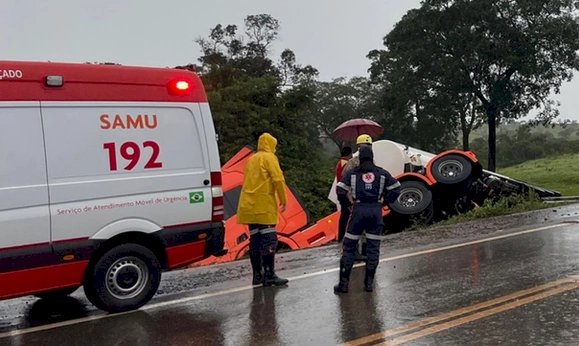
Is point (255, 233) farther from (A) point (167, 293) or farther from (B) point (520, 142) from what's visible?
(B) point (520, 142)

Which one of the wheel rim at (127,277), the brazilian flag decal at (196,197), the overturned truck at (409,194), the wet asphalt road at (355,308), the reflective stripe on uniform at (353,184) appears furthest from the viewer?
the overturned truck at (409,194)

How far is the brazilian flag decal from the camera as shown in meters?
6.86

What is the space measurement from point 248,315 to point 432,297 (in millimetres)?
1829

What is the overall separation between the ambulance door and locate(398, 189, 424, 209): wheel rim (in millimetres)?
8755

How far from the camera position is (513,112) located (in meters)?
32.5

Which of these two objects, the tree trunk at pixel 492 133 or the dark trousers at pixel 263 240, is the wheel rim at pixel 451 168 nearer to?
the dark trousers at pixel 263 240

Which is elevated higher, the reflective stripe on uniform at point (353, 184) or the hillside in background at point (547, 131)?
the hillside in background at point (547, 131)

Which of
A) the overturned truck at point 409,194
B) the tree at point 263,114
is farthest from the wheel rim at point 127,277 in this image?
the tree at point 263,114

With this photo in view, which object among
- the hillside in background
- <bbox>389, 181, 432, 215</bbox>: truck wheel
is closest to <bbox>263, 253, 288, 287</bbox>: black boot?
<bbox>389, 181, 432, 215</bbox>: truck wheel

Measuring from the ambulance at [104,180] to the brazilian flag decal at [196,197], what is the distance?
0.08 feet

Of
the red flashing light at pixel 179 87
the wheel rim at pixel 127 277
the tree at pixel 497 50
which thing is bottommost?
the wheel rim at pixel 127 277

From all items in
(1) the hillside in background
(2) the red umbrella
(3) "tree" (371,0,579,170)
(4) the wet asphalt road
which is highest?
(3) "tree" (371,0,579,170)

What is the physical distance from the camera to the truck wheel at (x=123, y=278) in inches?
251

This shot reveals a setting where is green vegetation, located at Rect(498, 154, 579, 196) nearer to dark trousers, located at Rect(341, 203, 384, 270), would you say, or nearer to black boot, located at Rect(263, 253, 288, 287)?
dark trousers, located at Rect(341, 203, 384, 270)
